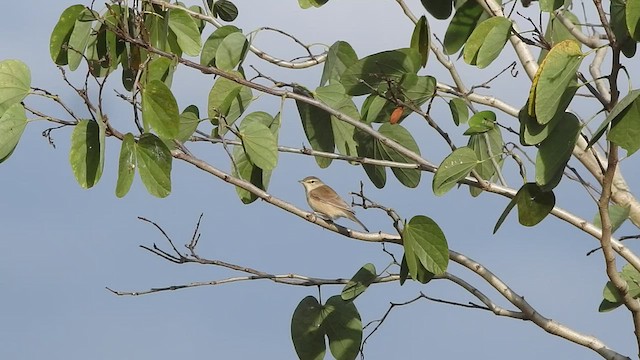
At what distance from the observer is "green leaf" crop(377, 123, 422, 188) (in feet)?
14.5

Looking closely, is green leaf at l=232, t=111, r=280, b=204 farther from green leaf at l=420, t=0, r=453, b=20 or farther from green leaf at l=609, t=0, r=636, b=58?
green leaf at l=609, t=0, r=636, b=58

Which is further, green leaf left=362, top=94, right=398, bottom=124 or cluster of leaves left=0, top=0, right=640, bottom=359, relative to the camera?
green leaf left=362, top=94, right=398, bottom=124

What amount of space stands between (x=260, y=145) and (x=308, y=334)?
1.12 m

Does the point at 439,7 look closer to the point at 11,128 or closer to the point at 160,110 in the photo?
the point at 160,110

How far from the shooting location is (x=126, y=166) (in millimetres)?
3484

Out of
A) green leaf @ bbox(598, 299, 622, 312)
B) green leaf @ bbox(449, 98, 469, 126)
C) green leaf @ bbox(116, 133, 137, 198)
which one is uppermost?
green leaf @ bbox(449, 98, 469, 126)

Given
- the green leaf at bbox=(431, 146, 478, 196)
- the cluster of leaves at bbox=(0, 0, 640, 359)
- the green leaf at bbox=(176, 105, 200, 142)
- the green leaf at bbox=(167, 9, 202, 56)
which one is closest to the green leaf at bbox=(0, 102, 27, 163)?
the cluster of leaves at bbox=(0, 0, 640, 359)

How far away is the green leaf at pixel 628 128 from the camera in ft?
10.3

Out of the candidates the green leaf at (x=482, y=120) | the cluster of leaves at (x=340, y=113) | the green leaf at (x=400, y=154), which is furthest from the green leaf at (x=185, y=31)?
the green leaf at (x=482, y=120)

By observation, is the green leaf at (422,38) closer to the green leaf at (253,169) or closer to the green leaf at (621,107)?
the green leaf at (253,169)

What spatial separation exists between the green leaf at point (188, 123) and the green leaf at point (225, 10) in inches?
60.1

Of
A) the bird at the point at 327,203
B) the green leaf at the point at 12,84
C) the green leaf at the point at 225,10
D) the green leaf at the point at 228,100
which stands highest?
the green leaf at the point at 225,10

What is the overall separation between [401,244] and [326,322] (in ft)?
2.16

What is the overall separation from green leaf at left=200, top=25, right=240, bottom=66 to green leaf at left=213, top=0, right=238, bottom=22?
1.04 meters
